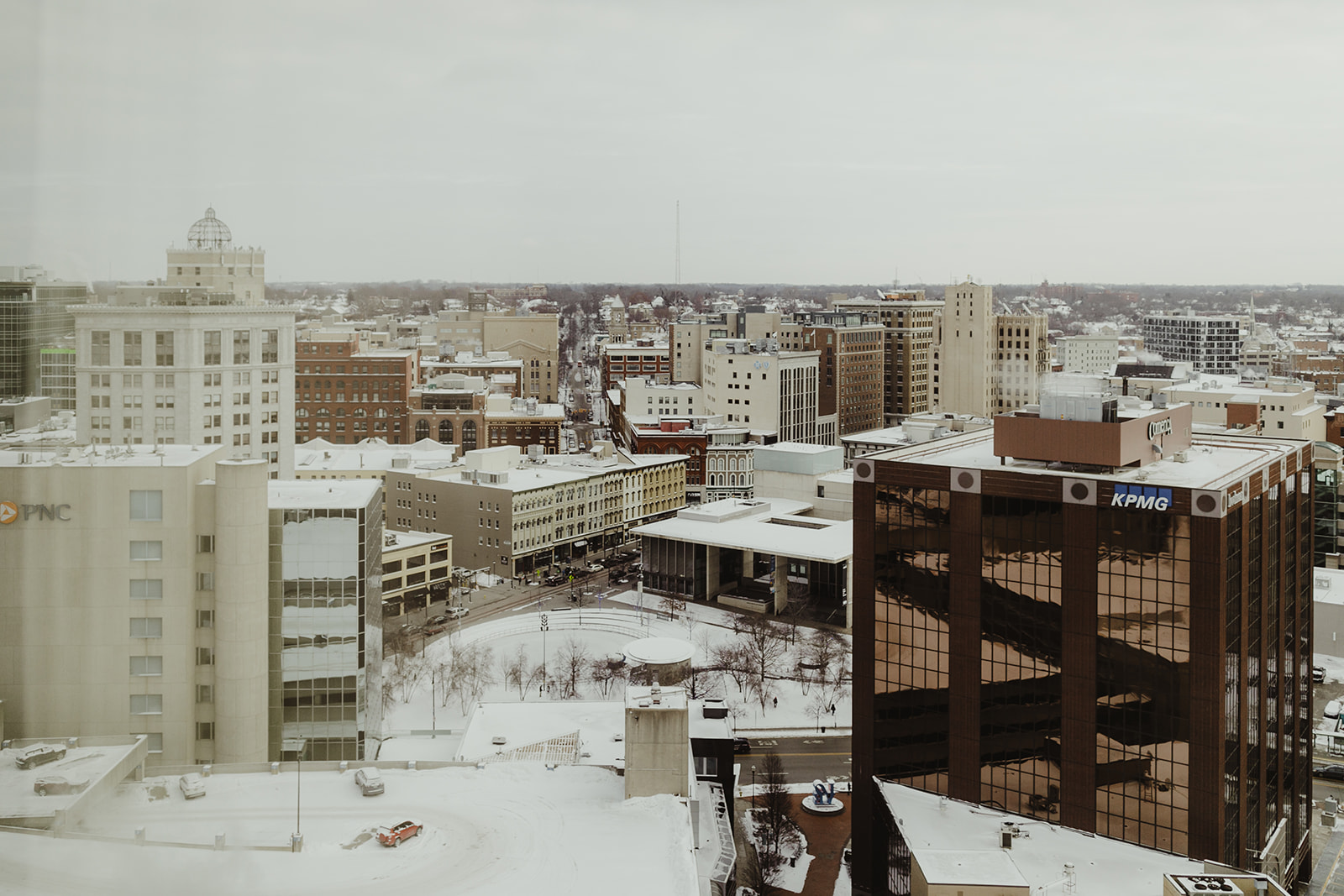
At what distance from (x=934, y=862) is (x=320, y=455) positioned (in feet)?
56.4

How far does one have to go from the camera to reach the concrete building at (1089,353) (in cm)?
4241

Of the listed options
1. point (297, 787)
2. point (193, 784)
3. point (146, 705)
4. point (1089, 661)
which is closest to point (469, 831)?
point (297, 787)

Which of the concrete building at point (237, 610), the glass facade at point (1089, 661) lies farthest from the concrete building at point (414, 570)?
the glass facade at point (1089, 661)

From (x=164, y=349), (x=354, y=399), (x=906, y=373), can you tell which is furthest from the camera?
(x=906, y=373)

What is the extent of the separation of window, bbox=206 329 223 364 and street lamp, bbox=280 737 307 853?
8.03 metres

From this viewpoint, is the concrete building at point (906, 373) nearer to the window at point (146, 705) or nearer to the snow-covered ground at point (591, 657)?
the snow-covered ground at point (591, 657)

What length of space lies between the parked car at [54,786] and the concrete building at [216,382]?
35.4 ft

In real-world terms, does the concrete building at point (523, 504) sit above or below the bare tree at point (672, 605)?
above

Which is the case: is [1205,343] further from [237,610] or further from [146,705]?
[146,705]

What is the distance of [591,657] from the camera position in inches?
564

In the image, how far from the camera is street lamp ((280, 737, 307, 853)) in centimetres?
465

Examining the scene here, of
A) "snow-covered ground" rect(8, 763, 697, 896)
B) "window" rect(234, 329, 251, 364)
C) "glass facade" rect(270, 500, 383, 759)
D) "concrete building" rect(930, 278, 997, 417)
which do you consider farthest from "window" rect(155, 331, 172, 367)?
"concrete building" rect(930, 278, 997, 417)

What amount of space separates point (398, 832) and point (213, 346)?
10761 mm

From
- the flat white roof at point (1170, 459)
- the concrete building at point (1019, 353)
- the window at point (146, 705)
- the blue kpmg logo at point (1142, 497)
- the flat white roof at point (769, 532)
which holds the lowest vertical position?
the flat white roof at point (769, 532)
